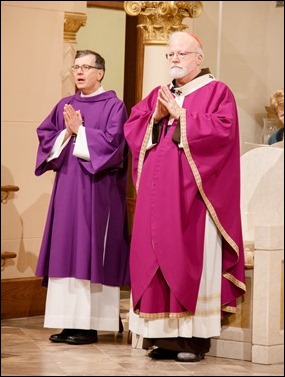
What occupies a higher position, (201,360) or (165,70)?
(165,70)

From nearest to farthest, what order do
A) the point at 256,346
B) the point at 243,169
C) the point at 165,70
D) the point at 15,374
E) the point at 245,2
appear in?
the point at 15,374 → the point at 256,346 → the point at 243,169 → the point at 165,70 → the point at 245,2

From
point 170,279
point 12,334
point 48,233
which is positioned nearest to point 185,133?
point 170,279

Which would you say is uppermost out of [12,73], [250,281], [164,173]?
[12,73]

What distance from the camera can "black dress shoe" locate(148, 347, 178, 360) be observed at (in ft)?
21.0

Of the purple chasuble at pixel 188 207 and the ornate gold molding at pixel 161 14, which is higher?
the ornate gold molding at pixel 161 14

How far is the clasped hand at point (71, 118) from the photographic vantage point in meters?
6.77

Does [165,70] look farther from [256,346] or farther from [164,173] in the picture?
[256,346]

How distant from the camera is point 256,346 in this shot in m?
6.30

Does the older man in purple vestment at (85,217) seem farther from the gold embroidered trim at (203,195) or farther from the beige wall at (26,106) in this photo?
the beige wall at (26,106)

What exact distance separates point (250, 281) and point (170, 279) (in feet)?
1.79

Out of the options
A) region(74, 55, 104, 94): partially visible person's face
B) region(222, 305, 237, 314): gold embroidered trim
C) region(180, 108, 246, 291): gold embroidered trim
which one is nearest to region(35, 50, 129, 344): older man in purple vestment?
region(74, 55, 104, 94): partially visible person's face

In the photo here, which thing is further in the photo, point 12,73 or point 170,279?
point 12,73

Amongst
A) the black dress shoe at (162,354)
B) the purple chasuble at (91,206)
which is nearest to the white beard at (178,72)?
the purple chasuble at (91,206)

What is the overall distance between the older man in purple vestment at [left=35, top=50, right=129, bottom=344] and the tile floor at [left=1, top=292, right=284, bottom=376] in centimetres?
18
